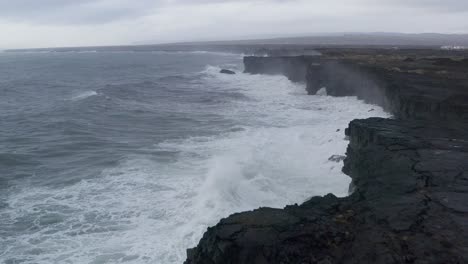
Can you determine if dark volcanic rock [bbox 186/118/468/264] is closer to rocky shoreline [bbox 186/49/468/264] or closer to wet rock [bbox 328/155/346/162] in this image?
rocky shoreline [bbox 186/49/468/264]

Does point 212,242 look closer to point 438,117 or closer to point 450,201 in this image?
A: point 450,201

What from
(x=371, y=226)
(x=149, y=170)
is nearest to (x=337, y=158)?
(x=149, y=170)

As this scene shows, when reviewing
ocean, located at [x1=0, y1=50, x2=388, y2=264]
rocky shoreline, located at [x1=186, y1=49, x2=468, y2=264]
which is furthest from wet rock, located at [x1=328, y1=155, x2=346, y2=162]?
rocky shoreline, located at [x1=186, y1=49, x2=468, y2=264]

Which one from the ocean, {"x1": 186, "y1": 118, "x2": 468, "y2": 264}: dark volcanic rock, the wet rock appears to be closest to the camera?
{"x1": 186, "y1": 118, "x2": 468, "y2": 264}: dark volcanic rock

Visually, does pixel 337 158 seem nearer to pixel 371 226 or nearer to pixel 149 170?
pixel 149 170

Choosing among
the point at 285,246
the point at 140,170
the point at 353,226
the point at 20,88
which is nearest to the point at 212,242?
the point at 285,246

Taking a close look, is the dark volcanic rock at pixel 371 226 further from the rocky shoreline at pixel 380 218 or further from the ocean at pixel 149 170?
the ocean at pixel 149 170
